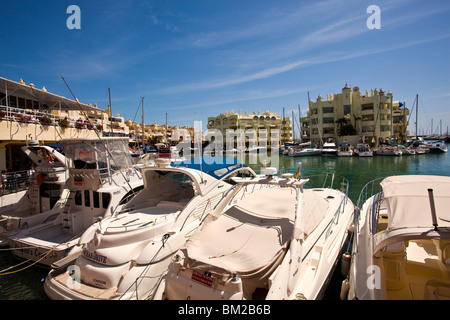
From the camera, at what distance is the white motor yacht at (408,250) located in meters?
3.68

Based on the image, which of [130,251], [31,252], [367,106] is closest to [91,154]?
[31,252]

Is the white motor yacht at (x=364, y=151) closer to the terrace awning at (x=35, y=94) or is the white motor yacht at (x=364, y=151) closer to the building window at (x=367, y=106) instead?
the building window at (x=367, y=106)

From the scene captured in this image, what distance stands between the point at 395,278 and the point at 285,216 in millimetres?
2296

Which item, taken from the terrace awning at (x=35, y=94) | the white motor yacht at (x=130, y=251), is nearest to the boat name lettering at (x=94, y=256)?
the white motor yacht at (x=130, y=251)

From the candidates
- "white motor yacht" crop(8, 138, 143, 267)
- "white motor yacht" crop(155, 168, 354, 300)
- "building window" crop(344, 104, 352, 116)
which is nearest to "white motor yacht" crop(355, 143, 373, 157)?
"building window" crop(344, 104, 352, 116)

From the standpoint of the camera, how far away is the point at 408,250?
5512 millimetres

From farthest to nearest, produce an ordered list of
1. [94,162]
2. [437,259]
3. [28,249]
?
1. [94,162]
2. [28,249]
3. [437,259]

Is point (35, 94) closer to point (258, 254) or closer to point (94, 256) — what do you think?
point (94, 256)

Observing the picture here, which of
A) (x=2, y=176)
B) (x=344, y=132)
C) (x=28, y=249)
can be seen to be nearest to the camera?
(x=28, y=249)

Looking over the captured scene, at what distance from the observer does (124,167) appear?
1079 cm

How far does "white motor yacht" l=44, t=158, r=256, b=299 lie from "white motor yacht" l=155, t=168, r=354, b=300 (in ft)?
3.18

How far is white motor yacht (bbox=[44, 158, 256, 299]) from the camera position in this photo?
17.4ft
